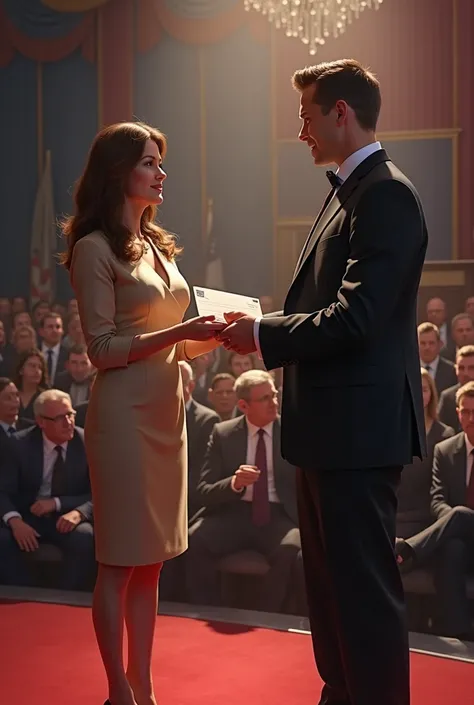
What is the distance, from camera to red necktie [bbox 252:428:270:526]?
5.24 m

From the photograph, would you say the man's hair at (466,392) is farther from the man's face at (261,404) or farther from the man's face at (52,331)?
the man's face at (52,331)

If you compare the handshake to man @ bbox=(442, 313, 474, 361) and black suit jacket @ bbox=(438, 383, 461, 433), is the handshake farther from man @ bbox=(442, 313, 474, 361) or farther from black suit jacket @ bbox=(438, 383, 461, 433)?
man @ bbox=(442, 313, 474, 361)

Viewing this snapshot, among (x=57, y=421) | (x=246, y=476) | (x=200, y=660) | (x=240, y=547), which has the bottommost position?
(x=200, y=660)

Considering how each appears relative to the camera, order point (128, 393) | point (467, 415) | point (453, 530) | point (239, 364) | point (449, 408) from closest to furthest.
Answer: point (128, 393)
point (453, 530)
point (467, 415)
point (449, 408)
point (239, 364)

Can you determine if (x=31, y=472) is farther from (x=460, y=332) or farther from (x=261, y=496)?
(x=460, y=332)

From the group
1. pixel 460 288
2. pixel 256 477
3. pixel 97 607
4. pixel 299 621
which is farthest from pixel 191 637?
pixel 460 288

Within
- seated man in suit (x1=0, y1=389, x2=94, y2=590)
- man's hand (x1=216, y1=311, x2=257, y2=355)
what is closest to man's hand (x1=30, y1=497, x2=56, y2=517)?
seated man in suit (x1=0, y1=389, x2=94, y2=590)

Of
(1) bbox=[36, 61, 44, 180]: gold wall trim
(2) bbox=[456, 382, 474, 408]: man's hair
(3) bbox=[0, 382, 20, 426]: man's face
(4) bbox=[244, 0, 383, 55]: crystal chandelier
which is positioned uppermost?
(4) bbox=[244, 0, 383, 55]: crystal chandelier

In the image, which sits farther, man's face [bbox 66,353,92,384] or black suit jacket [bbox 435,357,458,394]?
man's face [bbox 66,353,92,384]

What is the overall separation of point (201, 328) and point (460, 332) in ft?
9.90

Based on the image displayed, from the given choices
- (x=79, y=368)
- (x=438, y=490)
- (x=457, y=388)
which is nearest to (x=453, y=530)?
(x=438, y=490)

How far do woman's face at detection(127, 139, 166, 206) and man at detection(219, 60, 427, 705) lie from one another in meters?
0.59

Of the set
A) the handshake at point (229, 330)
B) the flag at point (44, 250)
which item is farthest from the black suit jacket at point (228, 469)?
the handshake at point (229, 330)

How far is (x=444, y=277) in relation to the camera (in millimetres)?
5617
